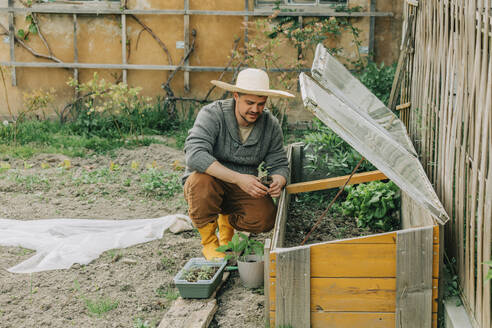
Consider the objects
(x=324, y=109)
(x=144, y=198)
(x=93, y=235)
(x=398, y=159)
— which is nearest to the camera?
(x=324, y=109)

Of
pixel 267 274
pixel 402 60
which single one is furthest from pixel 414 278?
pixel 402 60

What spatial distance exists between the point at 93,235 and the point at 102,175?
2.02 m

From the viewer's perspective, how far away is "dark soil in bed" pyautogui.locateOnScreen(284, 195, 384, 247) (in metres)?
4.36

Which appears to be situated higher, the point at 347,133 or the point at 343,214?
the point at 347,133

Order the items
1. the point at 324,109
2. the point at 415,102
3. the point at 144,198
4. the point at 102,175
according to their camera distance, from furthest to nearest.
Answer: the point at 102,175 < the point at 144,198 < the point at 415,102 < the point at 324,109

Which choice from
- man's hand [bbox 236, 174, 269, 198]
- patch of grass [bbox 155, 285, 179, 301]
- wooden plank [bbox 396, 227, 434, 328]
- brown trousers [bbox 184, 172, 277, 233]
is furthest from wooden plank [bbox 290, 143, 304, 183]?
wooden plank [bbox 396, 227, 434, 328]

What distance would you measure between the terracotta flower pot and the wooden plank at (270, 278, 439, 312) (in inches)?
27.8

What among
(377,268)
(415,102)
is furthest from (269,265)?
(415,102)

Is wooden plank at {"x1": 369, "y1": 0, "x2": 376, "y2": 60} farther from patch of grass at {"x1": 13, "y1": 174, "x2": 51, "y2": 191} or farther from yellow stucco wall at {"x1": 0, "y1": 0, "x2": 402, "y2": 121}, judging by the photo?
patch of grass at {"x1": 13, "y1": 174, "x2": 51, "y2": 191}

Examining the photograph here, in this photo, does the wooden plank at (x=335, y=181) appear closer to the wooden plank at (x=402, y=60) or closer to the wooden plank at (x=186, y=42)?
the wooden plank at (x=402, y=60)

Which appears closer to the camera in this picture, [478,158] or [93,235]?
[478,158]

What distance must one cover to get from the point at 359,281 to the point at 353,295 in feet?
0.24

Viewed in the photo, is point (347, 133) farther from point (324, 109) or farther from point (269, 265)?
point (269, 265)

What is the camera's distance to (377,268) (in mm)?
2641
